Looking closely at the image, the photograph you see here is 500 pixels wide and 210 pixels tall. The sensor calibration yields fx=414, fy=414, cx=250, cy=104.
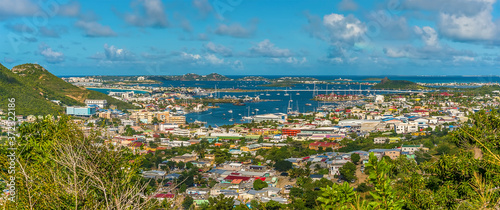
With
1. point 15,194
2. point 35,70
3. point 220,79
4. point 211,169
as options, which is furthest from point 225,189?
point 220,79

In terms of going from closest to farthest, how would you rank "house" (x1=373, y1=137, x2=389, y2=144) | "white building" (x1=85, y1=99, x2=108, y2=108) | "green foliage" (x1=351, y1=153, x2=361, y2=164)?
"green foliage" (x1=351, y1=153, x2=361, y2=164) < "house" (x1=373, y1=137, x2=389, y2=144) < "white building" (x1=85, y1=99, x2=108, y2=108)

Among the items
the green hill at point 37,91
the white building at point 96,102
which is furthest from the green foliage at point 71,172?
the white building at point 96,102

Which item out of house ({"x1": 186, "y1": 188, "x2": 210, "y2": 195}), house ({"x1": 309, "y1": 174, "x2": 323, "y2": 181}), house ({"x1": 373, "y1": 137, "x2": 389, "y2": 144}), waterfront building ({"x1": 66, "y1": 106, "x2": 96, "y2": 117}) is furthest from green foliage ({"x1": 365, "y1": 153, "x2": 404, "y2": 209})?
waterfront building ({"x1": 66, "y1": 106, "x2": 96, "y2": 117})

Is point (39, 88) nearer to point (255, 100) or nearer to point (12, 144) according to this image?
point (255, 100)

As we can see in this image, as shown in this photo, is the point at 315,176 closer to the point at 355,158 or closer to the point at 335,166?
the point at 335,166

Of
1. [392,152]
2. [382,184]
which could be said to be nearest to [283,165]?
[392,152]

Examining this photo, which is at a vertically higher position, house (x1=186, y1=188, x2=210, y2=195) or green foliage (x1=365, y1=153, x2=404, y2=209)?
green foliage (x1=365, y1=153, x2=404, y2=209)

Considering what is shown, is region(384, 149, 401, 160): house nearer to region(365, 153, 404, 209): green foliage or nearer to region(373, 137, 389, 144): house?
region(373, 137, 389, 144): house

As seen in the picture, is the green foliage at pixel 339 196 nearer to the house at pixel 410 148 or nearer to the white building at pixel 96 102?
the house at pixel 410 148
